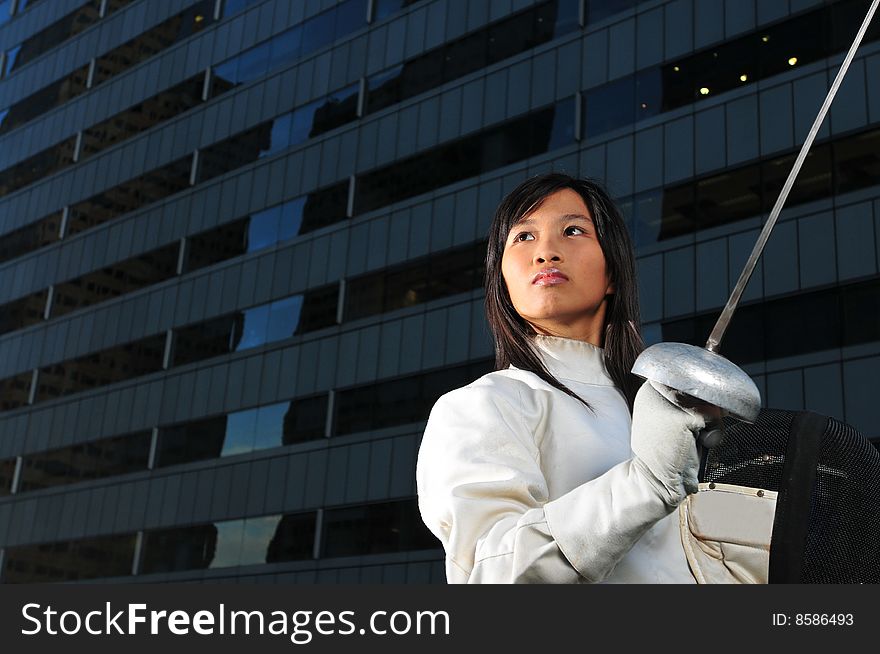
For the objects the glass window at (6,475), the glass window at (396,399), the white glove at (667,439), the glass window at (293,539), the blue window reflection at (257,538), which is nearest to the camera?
the white glove at (667,439)

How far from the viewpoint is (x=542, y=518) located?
2.07 metres

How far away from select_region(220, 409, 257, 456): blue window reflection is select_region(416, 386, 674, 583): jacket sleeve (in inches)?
1096

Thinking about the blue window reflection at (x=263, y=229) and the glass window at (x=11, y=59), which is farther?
the glass window at (x=11, y=59)

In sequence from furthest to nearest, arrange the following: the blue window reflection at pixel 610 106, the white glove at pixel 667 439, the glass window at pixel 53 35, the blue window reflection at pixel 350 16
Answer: the glass window at pixel 53 35 < the blue window reflection at pixel 350 16 < the blue window reflection at pixel 610 106 < the white glove at pixel 667 439

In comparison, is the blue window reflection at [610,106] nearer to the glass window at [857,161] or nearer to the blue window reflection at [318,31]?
the glass window at [857,161]

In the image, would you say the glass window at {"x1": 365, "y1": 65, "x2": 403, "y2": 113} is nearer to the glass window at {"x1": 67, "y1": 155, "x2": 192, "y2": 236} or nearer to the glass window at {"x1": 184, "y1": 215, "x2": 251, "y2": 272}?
the glass window at {"x1": 184, "y1": 215, "x2": 251, "y2": 272}

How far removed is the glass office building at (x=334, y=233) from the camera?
2139 cm

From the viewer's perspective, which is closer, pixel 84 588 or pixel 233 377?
pixel 84 588

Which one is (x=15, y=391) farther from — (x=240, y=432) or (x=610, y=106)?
(x=610, y=106)

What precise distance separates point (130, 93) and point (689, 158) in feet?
73.0

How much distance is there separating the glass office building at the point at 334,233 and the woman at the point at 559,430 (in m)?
17.4

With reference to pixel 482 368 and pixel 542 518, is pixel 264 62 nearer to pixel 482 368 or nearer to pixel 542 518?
pixel 482 368

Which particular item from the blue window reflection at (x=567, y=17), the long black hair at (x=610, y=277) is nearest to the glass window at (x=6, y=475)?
the blue window reflection at (x=567, y=17)

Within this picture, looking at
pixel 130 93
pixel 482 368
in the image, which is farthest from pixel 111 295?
pixel 482 368
